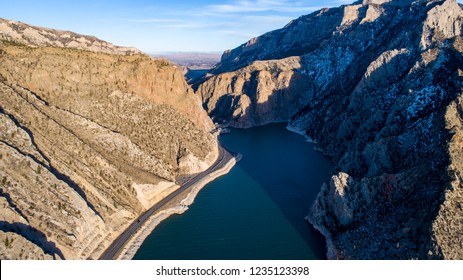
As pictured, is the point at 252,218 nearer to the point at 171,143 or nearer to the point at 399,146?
the point at 399,146

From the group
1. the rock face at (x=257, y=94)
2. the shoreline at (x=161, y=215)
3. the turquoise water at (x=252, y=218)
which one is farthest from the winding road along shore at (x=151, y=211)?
the rock face at (x=257, y=94)

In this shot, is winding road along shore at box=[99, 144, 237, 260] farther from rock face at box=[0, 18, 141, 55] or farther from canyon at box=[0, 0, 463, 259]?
rock face at box=[0, 18, 141, 55]

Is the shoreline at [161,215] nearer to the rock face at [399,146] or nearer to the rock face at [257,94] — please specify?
the rock face at [399,146]

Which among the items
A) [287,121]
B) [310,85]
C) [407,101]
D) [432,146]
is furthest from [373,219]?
[310,85]

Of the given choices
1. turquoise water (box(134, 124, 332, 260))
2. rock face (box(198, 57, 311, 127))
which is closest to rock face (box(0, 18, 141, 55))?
rock face (box(198, 57, 311, 127))

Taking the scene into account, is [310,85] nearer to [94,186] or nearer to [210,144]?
[210,144]
